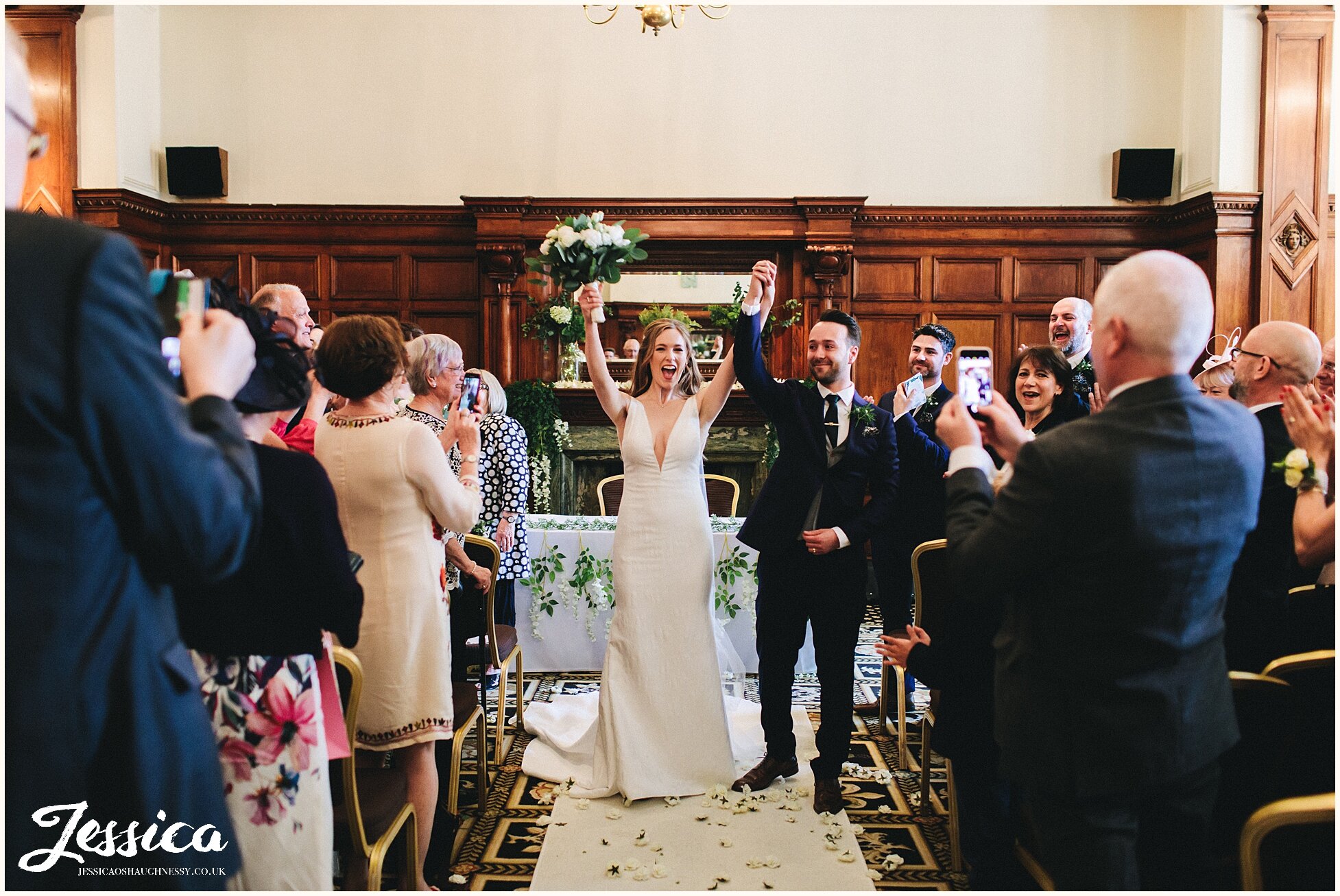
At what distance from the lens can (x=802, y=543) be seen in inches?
132

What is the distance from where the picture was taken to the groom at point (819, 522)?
333cm

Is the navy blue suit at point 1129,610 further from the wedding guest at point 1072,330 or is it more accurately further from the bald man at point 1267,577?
the wedding guest at point 1072,330

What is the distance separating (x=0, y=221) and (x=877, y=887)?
9.28ft

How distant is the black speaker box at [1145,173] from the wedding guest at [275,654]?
8.60 meters

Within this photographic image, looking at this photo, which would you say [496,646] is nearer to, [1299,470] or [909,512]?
[909,512]

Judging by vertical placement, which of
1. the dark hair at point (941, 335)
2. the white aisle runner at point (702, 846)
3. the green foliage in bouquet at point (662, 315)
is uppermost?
the green foliage in bouquet at point (662, 315)

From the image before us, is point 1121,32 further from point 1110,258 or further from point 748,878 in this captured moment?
point 748,878

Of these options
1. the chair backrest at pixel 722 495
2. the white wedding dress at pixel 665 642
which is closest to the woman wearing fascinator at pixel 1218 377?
the white wedding dress at pixel 665 642

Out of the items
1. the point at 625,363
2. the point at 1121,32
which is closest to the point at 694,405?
the point at 625,363

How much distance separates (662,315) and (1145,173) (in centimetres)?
A: 477

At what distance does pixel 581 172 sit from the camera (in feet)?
28.2

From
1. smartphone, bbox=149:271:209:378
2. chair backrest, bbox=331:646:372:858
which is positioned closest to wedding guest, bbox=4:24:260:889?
smartphone, bbox=149:271:209:378

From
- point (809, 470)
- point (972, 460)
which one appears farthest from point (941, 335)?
point (972, 460)

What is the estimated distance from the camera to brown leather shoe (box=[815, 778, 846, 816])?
3279 millimetres
